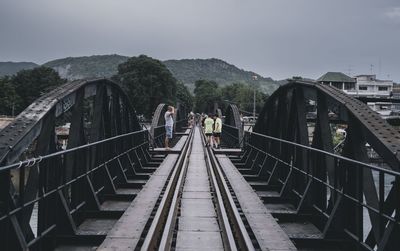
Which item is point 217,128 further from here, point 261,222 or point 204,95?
point 204,95

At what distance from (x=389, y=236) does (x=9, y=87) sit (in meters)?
96.9

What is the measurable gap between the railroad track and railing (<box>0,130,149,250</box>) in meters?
1.20

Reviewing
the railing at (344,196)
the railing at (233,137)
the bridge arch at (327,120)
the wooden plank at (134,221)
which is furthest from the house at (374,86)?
the wooden plank at (134,221)

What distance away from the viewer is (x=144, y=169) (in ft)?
43.7

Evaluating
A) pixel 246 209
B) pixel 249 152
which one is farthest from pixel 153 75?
pixel 246 209

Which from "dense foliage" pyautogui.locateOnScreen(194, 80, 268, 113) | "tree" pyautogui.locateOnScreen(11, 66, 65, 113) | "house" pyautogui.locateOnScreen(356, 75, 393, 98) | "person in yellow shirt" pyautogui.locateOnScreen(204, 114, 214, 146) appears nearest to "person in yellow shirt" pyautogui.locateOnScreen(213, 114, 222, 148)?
"person in yellow shirt" pyautogui.locateOnScreen(204, 114, 214, 146)

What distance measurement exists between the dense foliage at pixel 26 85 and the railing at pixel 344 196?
91.7 m

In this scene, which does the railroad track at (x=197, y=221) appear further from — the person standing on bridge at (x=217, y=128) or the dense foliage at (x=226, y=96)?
the dense foliage at (x=226, y=96)

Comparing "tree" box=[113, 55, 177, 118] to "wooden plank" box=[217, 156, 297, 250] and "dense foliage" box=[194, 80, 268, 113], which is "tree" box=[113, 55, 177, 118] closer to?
"dense foliage" box=[194, 80, 268, 113]

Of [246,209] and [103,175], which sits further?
[103,175]

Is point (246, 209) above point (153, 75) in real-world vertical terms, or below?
below

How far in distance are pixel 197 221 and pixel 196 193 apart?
2513mm

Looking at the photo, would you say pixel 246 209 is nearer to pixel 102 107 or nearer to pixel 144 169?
pixel 102 107

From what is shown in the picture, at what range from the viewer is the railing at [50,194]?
14.2ft
